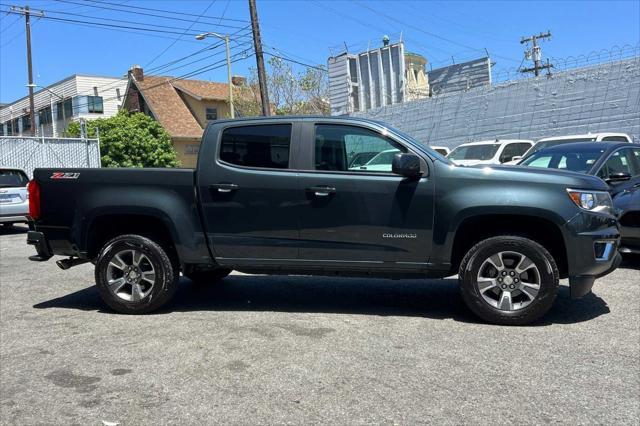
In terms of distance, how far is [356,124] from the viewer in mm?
5551

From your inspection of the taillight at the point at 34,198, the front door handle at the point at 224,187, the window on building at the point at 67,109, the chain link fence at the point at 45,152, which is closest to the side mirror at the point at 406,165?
the front door handle at the point at 224,187

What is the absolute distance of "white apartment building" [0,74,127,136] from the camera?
46531 mm

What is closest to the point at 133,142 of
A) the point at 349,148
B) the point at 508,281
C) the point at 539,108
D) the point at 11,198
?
the point at 11,198

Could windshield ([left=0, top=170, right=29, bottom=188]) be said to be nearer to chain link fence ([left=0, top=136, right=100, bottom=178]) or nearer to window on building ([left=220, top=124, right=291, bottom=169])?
chain link fence ([left=0, top=136, right=100, bottom=178])

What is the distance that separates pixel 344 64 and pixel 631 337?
87.2 feet

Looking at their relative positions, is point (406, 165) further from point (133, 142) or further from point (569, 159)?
point (133, 142)

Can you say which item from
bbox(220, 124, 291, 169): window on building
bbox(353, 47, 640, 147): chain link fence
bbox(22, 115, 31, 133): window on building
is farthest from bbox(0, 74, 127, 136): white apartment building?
bbox(220, 124, 291, 169): window on building

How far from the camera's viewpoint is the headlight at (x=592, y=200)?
5121mm

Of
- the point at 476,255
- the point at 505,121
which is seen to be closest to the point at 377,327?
the point at 476,255

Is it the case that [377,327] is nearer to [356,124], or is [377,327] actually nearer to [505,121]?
→ [356,124]

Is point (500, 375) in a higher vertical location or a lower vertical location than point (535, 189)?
lower

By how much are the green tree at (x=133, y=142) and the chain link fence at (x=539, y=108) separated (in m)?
15.7

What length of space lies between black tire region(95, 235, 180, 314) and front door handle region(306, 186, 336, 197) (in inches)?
65.2

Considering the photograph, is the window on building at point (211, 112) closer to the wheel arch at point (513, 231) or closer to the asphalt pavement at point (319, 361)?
the asphalt pavement at point (319, 361)
